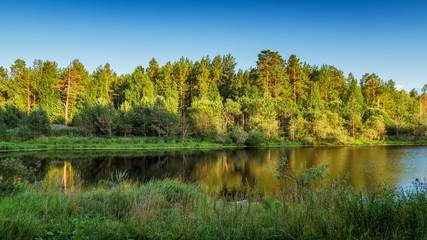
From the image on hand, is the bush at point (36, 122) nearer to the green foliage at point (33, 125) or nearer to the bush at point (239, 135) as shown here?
the green foliage at point (33, 125)

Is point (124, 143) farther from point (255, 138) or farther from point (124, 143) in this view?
point (255, 138)

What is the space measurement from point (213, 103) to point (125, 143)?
16830 millimetres

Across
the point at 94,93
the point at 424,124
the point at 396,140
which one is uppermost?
the point at 94,93

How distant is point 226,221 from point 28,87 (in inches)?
2285

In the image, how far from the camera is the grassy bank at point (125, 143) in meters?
28.7

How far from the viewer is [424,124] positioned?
1703 inches

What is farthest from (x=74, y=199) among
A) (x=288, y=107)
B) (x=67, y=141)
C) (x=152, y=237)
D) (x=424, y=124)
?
(x=424, y=124)

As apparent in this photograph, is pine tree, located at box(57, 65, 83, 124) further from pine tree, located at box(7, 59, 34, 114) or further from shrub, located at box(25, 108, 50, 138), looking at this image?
shrub, located at box(25, 108, 50, 138)

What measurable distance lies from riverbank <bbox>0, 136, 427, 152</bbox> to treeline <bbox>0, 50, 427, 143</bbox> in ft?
4.98

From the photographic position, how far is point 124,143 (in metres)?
33.8

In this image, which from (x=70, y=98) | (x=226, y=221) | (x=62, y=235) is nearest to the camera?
(x=62, y=235)

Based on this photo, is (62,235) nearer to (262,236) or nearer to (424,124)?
(262,236)

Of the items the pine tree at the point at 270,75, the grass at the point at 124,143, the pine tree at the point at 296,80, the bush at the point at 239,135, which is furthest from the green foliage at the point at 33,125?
the pine tree at the point at 296,80

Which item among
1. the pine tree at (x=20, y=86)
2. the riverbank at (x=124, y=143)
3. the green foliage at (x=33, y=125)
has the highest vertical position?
the pine tree at (x=20, y=86)
